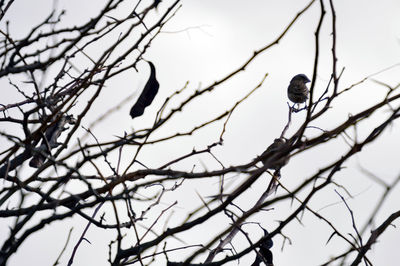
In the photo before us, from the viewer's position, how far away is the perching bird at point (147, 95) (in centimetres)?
244

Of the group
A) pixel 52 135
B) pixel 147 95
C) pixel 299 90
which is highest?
pixel 299 90

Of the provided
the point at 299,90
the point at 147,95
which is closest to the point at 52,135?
the point at 147,95

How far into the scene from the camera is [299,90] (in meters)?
6.00

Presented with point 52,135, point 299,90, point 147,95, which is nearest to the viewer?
point 147,95

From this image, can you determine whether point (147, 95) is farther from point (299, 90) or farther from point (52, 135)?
point (299, 90)

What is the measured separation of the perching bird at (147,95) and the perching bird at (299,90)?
3.78 meters

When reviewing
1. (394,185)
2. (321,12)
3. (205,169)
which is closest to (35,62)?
(205,169)

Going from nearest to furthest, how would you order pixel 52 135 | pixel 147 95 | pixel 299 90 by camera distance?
pixel 147 95
pixel 52 135
pixel 299 90

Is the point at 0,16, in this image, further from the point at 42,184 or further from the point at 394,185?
the point at 394,185

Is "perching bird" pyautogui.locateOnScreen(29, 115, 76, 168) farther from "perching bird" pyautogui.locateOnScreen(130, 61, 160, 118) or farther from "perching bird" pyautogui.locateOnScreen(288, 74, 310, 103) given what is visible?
"perching bird" pyautogui.locateOnScreen(288, 74, 310, 103)

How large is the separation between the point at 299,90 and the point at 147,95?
385 centimetres

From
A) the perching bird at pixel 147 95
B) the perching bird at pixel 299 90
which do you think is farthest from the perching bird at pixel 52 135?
the perching bird at pixel 299 90

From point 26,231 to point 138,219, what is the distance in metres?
0.92

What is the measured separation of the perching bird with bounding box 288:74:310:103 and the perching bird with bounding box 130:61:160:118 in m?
3.78
